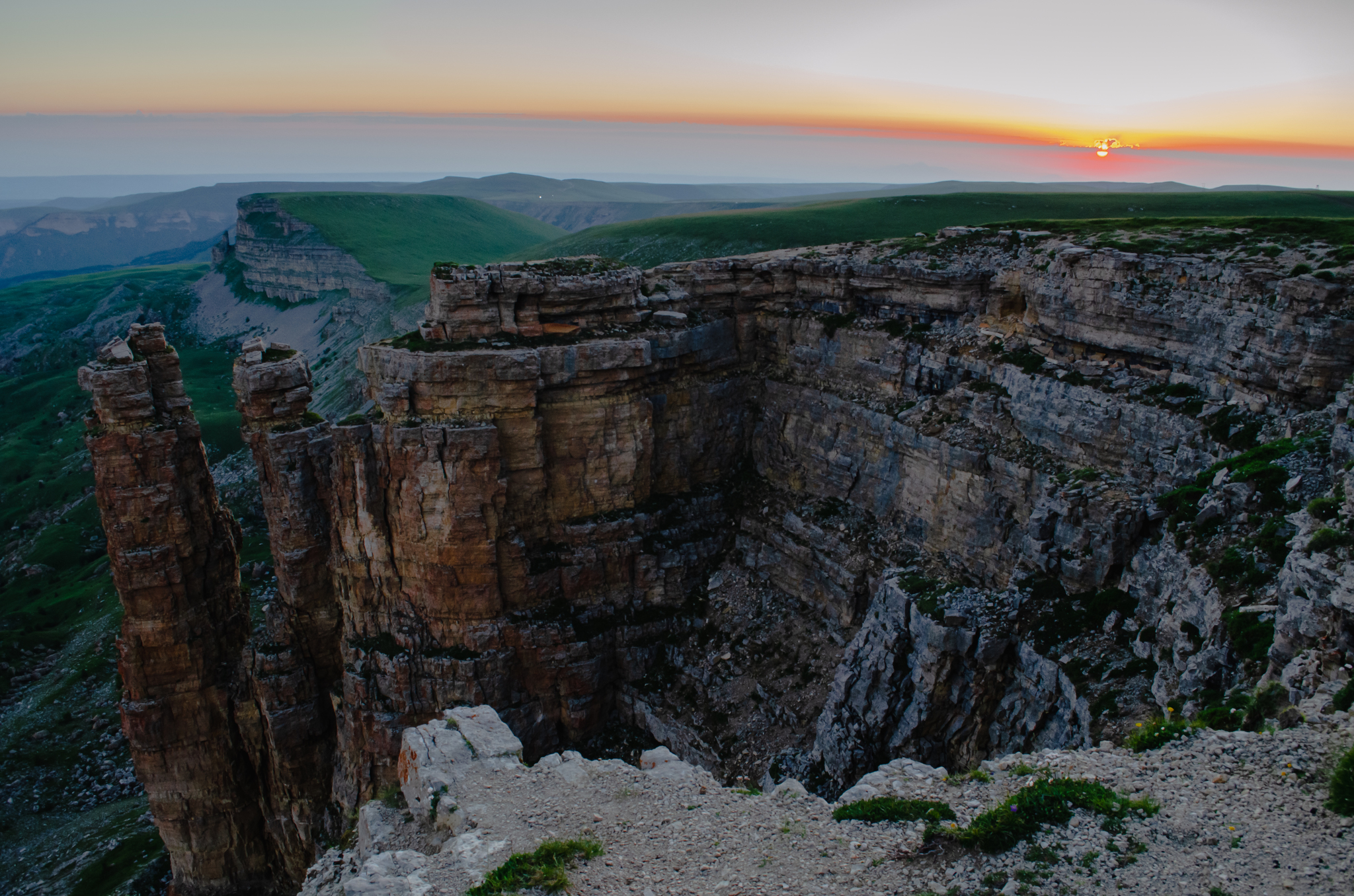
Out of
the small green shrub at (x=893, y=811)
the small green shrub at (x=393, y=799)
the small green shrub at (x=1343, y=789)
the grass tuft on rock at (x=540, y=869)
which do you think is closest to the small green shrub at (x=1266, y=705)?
the small green shrub at (x=1343, y=789)

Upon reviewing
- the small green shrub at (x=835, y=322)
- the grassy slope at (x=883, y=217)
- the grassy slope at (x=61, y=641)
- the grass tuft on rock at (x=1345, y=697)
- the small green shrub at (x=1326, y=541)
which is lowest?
the grassy slope at (x=61, y=641)

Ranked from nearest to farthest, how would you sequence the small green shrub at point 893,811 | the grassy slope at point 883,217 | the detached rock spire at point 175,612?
the small green shrub at point 893,811 → the detached rock spire at point 175,612 → the grassy slope at point 883,217

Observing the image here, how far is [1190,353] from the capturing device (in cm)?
2498

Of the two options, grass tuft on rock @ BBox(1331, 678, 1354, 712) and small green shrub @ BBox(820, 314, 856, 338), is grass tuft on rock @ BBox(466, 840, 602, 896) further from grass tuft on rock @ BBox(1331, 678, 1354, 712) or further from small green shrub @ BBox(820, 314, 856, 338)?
small green shrub @ BBox(820, 314, 856, 338)

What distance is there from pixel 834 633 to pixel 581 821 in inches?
815

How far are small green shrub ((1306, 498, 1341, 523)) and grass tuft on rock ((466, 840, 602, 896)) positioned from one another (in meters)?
15.3

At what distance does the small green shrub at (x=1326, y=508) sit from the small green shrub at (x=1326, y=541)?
31.8 inches

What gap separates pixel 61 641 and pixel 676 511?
51.7m

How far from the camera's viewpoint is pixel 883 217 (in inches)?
4513

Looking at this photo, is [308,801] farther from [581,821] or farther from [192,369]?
[192,369]

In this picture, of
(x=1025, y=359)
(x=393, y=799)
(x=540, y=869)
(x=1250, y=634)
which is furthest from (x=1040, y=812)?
(x=1025, y=359)

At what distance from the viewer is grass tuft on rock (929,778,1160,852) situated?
40.5 feet

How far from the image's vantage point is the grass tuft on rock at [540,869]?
1292cm

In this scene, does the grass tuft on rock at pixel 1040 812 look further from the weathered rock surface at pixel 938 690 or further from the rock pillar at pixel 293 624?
the rock pillar at pixel 293 624
